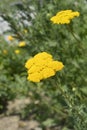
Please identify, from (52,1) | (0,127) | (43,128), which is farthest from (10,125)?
(52,1)

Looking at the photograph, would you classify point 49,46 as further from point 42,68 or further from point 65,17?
point 42,68

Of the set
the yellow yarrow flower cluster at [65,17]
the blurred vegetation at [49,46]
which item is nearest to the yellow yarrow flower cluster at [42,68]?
the yellow yarrow flower cluster at [65,17]

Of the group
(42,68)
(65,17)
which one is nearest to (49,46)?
(65,17)

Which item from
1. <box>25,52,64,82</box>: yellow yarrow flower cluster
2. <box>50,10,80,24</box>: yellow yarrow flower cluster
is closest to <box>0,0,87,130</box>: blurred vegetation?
<box>50,10,80,24</box>: yellow yarrow flower cluster

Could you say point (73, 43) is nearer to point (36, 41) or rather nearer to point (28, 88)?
point (36, 41)

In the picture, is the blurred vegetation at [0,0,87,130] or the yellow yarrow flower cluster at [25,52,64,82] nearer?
the yellow yarrow flower cluster at [25,52,64,82]

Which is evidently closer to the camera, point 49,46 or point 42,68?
point 42,68

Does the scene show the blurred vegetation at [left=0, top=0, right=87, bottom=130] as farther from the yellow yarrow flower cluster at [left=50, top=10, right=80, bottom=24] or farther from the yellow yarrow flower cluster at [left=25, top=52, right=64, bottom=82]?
the yellow yarrow flower cluster at [left=25, top=52, right=64, bottom=82]

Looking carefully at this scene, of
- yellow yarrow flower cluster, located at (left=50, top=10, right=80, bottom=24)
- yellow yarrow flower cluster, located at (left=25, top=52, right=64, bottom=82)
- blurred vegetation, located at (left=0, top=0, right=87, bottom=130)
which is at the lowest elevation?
yellow yarrow flower cluster, located at (left=25, top=52, right=64, bottom=82)

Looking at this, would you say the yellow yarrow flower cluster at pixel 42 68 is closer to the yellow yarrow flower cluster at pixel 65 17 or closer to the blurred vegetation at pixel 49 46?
the yellow yarrow flower cluster at pixel 65 17
